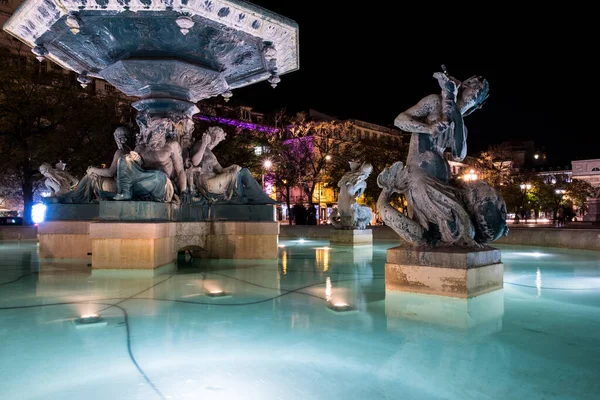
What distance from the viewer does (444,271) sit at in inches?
205

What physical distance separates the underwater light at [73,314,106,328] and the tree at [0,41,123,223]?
20.7 m

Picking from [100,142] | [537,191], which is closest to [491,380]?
[100,142]

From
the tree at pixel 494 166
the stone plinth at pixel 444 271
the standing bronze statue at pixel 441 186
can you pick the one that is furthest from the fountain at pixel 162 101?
the tree at pixel 494 166

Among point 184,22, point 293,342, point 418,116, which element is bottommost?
point 293,342

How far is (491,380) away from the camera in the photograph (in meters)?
2.75

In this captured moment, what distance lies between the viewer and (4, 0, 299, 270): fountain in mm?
7289

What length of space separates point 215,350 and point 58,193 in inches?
365

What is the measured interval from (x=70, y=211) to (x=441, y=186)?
333 inches

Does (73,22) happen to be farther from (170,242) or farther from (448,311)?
(448,311)

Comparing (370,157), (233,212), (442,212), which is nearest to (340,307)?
(442,212)

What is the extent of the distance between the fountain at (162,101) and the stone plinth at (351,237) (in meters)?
4.68

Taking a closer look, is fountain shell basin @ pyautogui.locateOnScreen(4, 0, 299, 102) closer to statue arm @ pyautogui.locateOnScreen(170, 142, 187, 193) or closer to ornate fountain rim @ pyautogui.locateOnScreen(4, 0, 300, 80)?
ornate fountain rim @ pyautogui.locateOnScreen(4, 0, 300, 80)

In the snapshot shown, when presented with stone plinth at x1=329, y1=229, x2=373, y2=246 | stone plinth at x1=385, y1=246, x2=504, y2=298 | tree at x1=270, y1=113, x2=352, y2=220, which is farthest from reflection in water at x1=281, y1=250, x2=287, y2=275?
tree at x1=270, y1=113, x2=352, y2=220

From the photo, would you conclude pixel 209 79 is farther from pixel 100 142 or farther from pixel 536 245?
pixel 100 142
